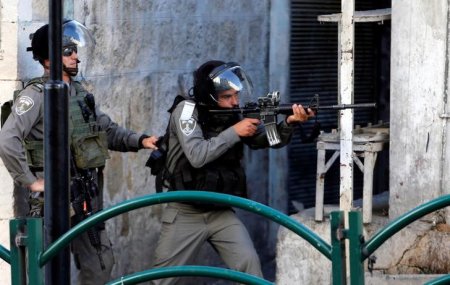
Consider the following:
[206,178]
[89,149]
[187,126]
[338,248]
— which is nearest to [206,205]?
[206,178]

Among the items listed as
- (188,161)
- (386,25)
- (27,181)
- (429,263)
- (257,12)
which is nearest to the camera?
(27,181)

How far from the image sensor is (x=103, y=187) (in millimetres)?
7934

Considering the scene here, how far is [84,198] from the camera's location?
7.14 m

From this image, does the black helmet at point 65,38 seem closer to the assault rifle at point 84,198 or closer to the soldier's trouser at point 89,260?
the assault rifle at point 84,198

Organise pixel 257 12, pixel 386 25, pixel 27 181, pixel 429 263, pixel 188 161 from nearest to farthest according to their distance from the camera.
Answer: pixel 27 181 < pixel 188 161 < pixel 429 263 < pixel 257 12 < pixel 386 25

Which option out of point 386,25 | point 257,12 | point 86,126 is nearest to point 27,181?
point 86,126

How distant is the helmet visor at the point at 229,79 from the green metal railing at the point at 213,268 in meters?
2.43

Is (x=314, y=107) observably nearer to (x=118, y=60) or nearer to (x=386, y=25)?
(x=118, y=60)

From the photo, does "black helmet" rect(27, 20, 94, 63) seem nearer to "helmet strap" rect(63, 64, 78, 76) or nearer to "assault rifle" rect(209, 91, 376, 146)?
"helmet strap" rect(63, 64, 78, 76)

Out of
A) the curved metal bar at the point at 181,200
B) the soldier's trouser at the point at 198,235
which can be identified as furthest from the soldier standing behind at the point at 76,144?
the curved metal bar at the point at 181,200

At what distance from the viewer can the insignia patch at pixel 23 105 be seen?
691 centimetres

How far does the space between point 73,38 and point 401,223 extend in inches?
113

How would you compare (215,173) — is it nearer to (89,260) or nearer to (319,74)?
(89,260)

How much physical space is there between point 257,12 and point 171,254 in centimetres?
260
